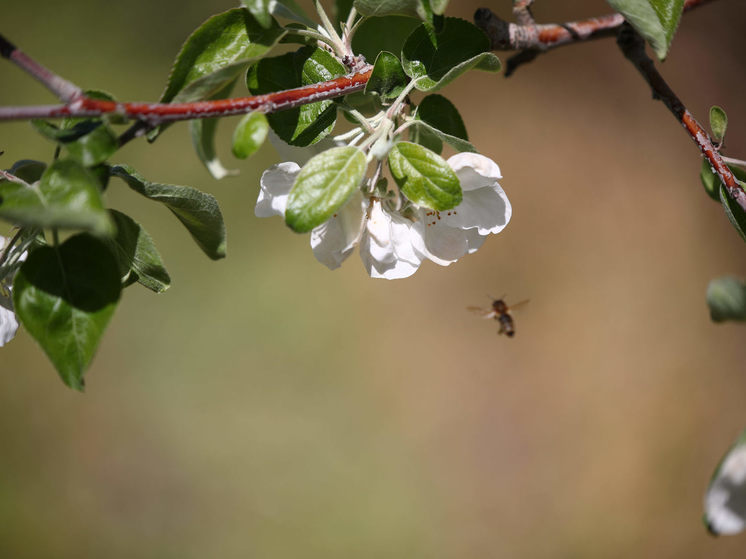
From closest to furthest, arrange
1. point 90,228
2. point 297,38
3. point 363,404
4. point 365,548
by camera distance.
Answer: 1. point 90,228
2. point 297,38
3. point 365,548
4. point 363,404

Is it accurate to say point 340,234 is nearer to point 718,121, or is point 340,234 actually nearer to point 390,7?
point 390,7

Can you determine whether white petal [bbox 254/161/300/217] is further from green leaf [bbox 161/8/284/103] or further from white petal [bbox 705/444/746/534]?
white petal [bbox 705/444/746/534]

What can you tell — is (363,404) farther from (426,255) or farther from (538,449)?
(426,255)

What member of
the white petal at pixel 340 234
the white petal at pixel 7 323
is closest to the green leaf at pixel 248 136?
the white petal at pixel 340 234

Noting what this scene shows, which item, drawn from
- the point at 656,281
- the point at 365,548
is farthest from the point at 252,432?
the point at 656,281

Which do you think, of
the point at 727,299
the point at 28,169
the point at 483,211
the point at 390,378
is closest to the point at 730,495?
the point at 727,299

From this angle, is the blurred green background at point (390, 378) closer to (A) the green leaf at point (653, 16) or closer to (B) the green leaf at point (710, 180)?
(B) the green leaf at point (710, 180)

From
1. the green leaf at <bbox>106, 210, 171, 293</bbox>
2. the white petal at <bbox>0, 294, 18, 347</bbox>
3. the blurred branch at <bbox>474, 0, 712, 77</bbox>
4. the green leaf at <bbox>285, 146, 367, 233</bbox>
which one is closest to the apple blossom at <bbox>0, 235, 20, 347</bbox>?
the white petal at <bbox>0, 294, 18, 347</bbox>
